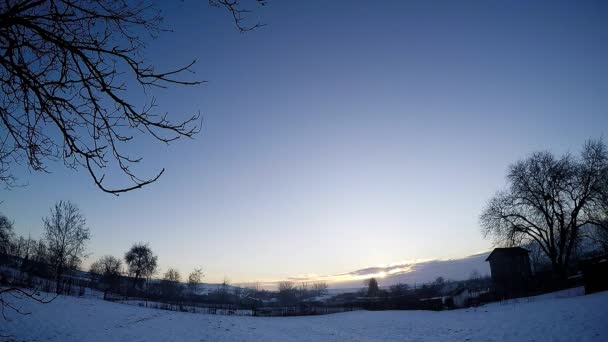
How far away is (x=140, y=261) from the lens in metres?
68.5

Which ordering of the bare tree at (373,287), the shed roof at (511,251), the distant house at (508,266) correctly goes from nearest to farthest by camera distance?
the distant house at (508,266)
the shed roof at (511,251)
the bare tree at (373,287)

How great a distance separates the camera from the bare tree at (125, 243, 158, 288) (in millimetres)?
68312

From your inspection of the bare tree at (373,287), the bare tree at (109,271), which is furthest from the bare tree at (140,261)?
the bare tree at (373,287)

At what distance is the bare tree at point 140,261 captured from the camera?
224ft

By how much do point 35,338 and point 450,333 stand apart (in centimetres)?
2184

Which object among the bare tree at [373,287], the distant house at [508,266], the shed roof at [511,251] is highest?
the shed roof at [511,251]

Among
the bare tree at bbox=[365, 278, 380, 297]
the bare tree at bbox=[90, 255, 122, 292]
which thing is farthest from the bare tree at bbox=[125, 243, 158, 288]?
the bare tree at bbox=[365, 278, 380, 297]

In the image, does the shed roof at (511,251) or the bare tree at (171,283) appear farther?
the bare tree at (171,283)

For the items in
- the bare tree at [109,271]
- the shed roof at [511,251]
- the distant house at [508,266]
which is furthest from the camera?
the bare tree at [109,271]

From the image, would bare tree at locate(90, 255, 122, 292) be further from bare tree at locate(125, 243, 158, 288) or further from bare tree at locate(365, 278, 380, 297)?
bare tree at locate(365, 278, 380, 297)

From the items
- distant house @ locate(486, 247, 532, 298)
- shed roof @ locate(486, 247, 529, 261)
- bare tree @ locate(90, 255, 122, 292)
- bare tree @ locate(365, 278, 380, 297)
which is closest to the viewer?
distant house @ locate(486, 247, 532, 298)

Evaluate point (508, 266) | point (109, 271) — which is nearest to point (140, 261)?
point (109, 271)

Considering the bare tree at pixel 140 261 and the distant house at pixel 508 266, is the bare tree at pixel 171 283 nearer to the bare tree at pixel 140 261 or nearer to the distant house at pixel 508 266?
the bare tree at pixel 140 261

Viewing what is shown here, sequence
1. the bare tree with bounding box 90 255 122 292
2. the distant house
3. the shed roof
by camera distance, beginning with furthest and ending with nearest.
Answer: the bare tree with bounding box 90 255 122 292
the shed roof
the distant house
